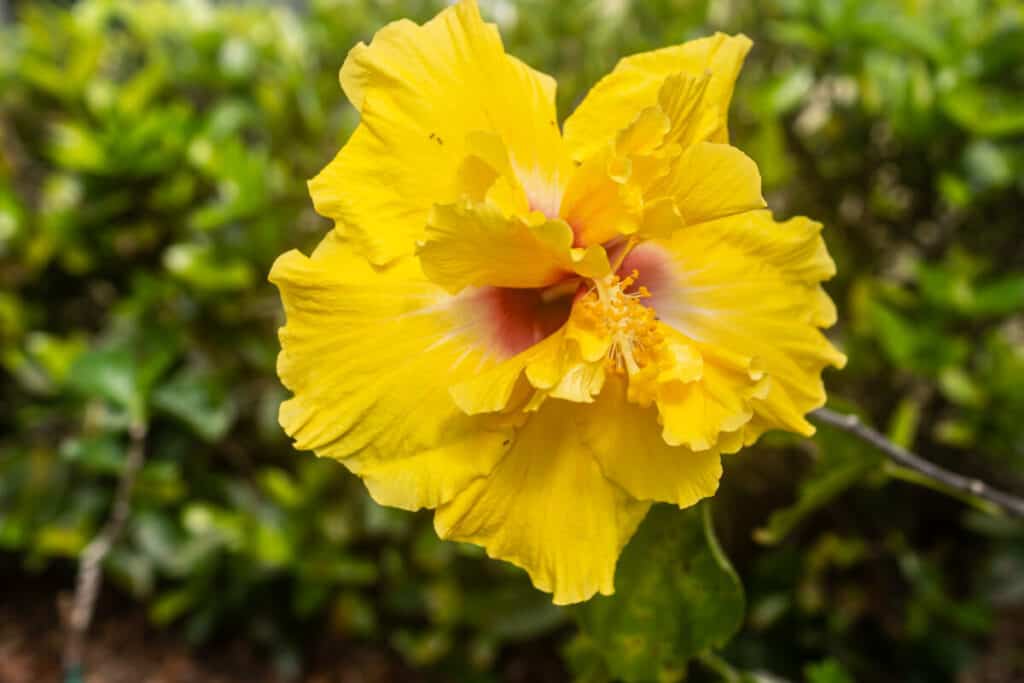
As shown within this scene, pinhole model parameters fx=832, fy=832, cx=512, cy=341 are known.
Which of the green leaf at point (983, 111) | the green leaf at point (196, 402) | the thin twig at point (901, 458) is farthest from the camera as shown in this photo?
the green leaf at point (196, 402)

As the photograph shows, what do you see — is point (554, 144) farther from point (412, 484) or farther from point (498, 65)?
point (412, 484)

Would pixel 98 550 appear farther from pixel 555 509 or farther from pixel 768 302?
pixel 768 302

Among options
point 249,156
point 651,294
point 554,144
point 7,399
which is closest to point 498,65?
point 554,144

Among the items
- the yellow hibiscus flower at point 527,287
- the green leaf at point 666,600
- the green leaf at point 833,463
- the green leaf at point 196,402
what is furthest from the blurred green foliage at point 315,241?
the yellow hibiscus flower at point 527,287

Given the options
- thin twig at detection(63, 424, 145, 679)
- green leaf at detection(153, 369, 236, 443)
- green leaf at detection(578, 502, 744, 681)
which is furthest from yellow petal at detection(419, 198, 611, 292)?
green leaf at detection(153, 369, 236, 443)

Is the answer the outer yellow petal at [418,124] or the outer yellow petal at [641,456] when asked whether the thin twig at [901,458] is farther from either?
the outer yellow petal at [418,124]

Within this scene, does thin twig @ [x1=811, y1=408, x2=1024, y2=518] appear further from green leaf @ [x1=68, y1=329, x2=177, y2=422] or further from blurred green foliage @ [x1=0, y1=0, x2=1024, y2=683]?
green leaf @ [x1=68, y1=329, x2=177, y2=422]

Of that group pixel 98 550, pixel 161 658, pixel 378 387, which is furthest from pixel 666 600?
pixel 161 658
